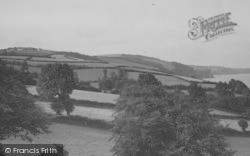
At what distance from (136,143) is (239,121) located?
3057cm

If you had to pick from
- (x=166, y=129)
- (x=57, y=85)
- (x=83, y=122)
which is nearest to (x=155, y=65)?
(x=57, y=85)

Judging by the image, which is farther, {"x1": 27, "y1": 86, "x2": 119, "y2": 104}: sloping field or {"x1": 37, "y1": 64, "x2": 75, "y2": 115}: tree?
{"x1": 27, "y1": 86, "x2": 119, "y2": 104}: sloping field

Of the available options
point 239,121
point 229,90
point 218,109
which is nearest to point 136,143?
point 239,121

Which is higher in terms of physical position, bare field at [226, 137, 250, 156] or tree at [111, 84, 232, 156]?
tree at [111, 84, 232, 156]

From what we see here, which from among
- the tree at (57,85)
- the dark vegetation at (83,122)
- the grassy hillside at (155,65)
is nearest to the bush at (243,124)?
the dark vegetation at (83,122)

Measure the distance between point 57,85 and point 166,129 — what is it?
2775 centimetres

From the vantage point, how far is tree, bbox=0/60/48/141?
28953 mm

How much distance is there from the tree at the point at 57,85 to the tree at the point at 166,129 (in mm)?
18833

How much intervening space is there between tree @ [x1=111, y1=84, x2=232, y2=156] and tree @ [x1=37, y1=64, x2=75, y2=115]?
18.8 metres

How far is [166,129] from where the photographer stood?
33438mm

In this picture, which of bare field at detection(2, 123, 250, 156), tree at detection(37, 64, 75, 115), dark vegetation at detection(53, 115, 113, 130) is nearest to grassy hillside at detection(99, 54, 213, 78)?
tree at detection(37, 64, 75, 115)

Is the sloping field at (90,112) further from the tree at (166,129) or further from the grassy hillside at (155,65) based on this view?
the grassy hillside at (155,65)

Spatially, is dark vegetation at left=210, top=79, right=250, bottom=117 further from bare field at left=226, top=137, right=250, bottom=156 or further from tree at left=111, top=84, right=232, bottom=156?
tree at left=111, top=84, right=232, bottom=156

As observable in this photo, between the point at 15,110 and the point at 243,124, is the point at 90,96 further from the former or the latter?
the point at 15,110
